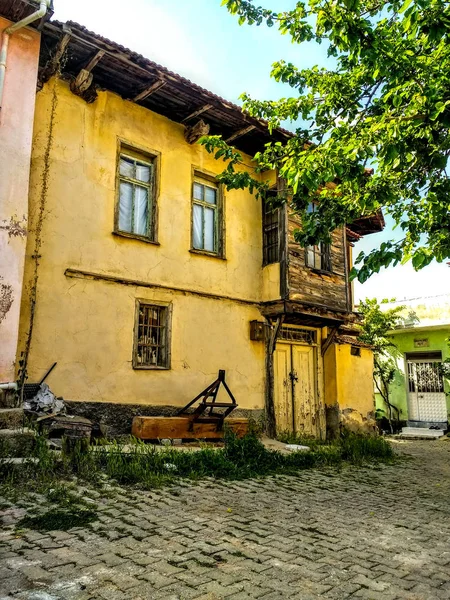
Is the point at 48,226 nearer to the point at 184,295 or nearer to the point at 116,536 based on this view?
the point at 184,295

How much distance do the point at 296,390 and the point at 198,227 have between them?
4658 millimetres

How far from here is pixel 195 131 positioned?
990 centimetres

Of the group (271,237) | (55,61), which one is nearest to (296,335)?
(271,237)

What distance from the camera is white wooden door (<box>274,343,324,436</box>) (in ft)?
36.7

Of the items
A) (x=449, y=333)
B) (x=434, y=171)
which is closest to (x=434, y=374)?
(x=449, y=333)

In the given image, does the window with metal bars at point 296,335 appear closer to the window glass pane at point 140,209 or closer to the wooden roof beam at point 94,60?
→ the window glass pane at point 140,209

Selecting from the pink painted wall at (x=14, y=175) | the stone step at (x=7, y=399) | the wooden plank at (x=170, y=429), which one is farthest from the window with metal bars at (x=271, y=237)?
the stone step at (x=7, y=399)

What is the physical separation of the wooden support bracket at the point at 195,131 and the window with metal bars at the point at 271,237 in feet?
7.54

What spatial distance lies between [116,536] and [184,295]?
245 inches

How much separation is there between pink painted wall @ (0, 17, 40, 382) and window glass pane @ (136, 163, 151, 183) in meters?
2.51

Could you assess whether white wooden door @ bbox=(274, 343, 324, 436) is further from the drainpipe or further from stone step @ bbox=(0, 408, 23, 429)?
the drainpipe

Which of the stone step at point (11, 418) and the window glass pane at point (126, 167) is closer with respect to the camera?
the stone step at point (11, 418)

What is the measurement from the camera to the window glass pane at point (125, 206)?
907 centimetres

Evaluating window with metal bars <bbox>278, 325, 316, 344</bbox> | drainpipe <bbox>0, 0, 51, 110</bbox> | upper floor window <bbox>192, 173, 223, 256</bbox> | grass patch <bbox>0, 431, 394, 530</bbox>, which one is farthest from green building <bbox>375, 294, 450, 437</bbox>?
drainpipe <bbox>0, 0, 51, 110</bbox>
